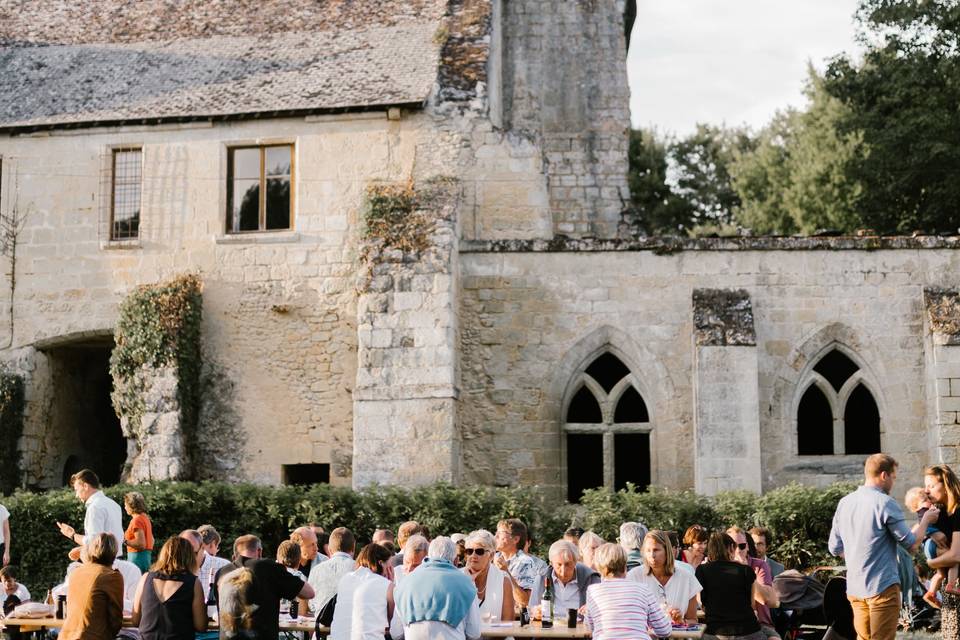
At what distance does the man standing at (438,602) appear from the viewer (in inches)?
344

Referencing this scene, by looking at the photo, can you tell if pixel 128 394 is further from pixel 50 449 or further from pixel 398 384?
pixel 398 384

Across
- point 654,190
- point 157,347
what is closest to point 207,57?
point 157,347

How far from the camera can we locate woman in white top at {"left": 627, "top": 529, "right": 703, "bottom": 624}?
1015 centimetres

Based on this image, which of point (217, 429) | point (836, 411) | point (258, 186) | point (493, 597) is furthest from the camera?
point (258, 186)

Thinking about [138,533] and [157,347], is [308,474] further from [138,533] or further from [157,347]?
[138,533]

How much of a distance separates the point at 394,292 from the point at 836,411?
667cm

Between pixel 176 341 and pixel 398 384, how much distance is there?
152 inches

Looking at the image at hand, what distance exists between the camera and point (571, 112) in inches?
1002

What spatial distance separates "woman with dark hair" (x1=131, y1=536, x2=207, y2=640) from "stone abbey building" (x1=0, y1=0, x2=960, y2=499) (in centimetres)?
856

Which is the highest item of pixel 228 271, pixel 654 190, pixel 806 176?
pixel 654 190

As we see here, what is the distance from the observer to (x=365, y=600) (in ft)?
30.9

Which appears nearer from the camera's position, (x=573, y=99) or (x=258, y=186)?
(x=258, y=186)

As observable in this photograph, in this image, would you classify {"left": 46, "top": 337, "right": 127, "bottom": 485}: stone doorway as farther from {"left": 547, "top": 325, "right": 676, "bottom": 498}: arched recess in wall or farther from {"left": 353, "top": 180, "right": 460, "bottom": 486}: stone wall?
{"left": 547, "top": 325, "right": 676, "bottom": 498}: arched recess in wall

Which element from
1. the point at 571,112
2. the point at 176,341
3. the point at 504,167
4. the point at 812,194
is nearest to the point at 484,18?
the point at 504,167
